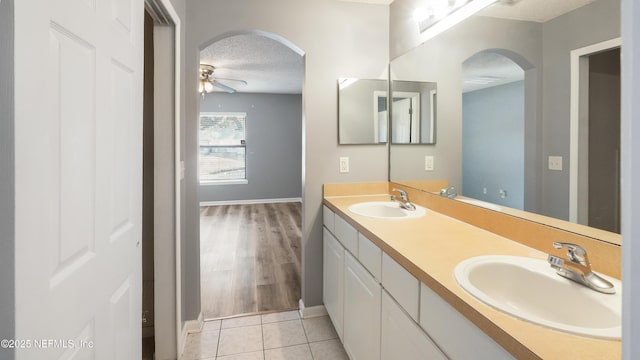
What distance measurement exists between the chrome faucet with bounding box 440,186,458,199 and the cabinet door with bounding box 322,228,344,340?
0.70 meters

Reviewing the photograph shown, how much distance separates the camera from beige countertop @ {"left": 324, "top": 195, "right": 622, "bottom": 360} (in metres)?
0.63

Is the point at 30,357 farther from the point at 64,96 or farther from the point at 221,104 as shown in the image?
the point at 221,104

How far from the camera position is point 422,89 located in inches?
83.1

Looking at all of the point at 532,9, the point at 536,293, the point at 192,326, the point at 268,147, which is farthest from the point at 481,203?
the point at 268,147

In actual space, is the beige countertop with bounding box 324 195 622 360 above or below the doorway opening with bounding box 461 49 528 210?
below

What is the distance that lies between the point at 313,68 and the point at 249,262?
88.4 inches

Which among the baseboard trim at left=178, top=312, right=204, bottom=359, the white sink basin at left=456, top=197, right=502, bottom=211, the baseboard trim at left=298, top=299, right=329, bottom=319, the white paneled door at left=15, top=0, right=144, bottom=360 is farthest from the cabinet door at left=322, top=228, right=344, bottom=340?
the white paneled door at left=15, top=0, right=144, bottom=360

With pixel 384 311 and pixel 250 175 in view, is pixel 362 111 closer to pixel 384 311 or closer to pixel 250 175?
pixel 384 311

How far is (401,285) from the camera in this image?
1.17 m

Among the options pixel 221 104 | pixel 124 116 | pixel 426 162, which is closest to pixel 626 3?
pixel 124 116

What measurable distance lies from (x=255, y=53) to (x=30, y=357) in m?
4.00

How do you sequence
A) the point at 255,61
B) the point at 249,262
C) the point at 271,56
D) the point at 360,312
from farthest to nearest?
the point at 255,61
the point at 271,56
the point at 249,262
the point at 360,312
